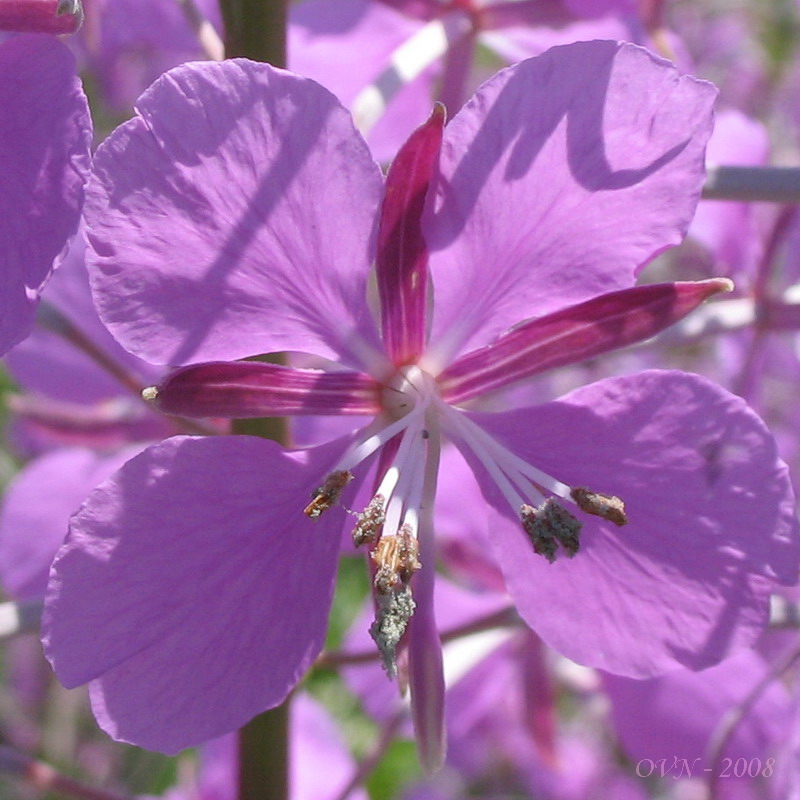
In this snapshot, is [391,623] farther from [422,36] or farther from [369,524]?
[422,36]

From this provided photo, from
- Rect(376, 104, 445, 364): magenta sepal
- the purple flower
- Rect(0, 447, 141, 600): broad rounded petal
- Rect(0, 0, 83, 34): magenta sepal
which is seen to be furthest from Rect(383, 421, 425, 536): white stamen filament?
Rect(0, 447, 141, 600): broad rounded petal

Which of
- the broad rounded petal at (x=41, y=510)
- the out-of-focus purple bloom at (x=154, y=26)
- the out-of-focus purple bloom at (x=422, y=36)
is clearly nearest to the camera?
the out-of-focus purple bloom at (x=154, y=26)

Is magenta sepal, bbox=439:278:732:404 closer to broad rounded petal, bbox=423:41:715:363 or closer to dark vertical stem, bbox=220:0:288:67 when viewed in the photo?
broad rounded petal, bbox=423:41:715:363

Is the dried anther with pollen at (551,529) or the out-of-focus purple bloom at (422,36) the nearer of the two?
the dried anther with pollen at (551,529)

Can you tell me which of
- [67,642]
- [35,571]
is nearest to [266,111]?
[67,642]

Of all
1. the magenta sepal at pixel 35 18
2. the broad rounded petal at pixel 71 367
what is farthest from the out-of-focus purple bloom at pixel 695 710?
the magenta sepal at pixel 35 18

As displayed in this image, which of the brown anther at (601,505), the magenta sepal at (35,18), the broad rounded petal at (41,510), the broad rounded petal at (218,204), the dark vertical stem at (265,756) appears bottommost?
the broad rounded petal at (41,510)

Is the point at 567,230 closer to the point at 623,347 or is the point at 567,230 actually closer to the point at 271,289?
the point at 623,347

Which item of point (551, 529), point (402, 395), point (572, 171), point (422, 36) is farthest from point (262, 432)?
point (422, 36)

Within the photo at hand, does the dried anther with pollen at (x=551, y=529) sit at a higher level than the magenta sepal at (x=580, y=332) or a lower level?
lower

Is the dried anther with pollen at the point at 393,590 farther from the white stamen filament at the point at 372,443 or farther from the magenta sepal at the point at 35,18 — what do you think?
the magenta sepal at the point at 35,18
